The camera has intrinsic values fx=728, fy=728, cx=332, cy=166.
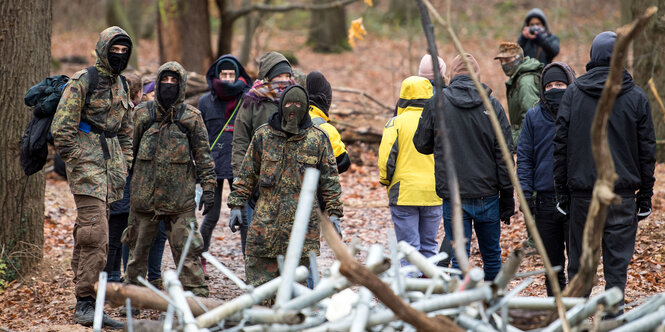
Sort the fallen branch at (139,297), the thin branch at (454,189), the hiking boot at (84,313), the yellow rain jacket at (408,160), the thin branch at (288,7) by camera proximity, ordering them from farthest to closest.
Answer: the thin branch at (288,7)
the yellow rain jacket at (408,160)
the hiking boot at (84,313)
the fallen branch at (139,297)
the thin branch at (454,189)

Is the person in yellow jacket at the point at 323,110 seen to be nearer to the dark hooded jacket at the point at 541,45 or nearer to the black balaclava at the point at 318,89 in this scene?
the black balaclava at the point at 318,89

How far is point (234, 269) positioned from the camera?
814 centimetres

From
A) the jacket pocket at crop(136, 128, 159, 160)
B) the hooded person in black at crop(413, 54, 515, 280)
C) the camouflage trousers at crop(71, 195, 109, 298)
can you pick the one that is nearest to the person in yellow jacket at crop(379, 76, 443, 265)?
the hooded person in black at crop(413, 54, 515, 280)

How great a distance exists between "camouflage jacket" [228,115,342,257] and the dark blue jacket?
5.11 feet

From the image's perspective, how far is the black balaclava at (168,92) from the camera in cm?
612

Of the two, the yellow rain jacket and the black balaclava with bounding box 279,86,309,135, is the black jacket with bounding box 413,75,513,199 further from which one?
the black balaclava with bounding box 279,86,309,135

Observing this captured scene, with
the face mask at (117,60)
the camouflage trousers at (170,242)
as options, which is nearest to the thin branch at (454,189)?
the face mask at (117,60)

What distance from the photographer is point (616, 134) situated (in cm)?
507

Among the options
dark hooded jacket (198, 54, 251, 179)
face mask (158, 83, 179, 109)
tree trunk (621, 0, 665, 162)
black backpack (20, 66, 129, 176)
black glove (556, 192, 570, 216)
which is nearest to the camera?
black glove (556, 192, 570, 216)

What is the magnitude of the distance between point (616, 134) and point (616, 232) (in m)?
0.69

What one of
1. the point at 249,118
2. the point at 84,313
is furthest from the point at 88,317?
the point at 249,118

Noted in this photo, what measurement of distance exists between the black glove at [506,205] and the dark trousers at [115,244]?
3.46 metres

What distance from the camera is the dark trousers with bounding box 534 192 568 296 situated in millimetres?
5828

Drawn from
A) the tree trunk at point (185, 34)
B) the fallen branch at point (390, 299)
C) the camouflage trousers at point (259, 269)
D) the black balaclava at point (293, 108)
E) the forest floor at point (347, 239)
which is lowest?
the forest floor at point (347, 239)
